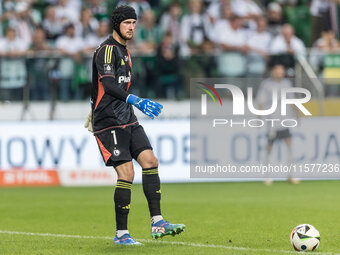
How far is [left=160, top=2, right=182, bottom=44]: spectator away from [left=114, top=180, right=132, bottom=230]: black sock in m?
10.5

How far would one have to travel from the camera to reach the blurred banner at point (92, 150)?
56.5 ft

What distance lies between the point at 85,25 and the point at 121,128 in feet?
34.6

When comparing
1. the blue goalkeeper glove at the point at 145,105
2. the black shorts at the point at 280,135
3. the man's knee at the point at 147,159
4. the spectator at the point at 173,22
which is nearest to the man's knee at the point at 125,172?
the man's knee at the point at 147,159

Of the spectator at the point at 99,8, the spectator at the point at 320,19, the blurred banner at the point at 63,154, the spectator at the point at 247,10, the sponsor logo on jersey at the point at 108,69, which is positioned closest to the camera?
the sponsor logo on jersey at the point at 108,69

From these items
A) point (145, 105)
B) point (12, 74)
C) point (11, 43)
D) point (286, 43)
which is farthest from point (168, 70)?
point (145, 105)

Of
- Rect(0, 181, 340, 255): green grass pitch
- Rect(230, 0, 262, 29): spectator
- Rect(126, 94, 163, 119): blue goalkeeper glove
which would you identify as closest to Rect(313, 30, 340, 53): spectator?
Rect(230, 0, 262, 29): spectator

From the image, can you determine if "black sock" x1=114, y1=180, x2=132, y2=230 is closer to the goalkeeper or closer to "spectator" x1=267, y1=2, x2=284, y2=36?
the goalkeeper

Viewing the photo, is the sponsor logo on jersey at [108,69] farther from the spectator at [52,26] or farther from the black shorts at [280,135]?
the spectator at [52,26]

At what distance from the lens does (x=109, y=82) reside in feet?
27.6

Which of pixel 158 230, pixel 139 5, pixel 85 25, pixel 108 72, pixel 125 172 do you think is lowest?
pixel 158 230

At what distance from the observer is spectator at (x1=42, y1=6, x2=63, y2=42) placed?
1916cm

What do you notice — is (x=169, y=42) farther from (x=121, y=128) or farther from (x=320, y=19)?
(x=121, y=128)

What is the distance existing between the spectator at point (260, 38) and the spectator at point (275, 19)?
24 centimetres

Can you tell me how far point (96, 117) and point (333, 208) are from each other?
5.18m
